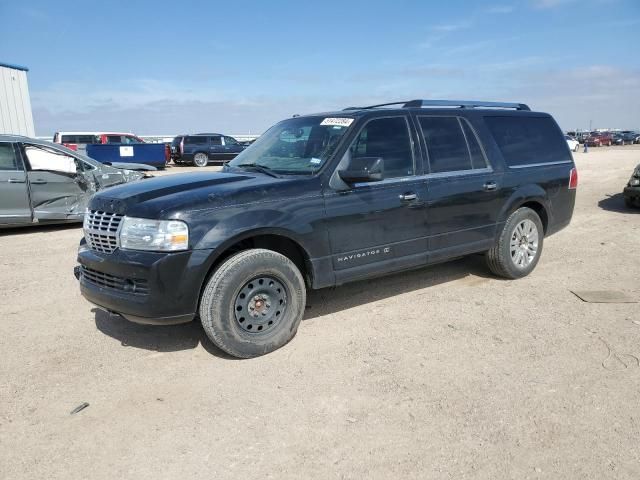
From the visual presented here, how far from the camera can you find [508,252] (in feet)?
18.1

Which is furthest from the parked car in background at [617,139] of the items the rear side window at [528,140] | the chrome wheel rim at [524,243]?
the chrome wheel rim at [524,243]

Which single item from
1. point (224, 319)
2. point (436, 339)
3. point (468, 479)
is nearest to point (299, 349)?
point (224, 319)

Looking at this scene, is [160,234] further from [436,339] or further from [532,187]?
[532,187]

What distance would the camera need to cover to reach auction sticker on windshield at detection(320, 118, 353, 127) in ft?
14.5

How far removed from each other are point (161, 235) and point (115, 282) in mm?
563

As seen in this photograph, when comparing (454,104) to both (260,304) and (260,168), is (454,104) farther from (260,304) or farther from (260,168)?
(260,304)

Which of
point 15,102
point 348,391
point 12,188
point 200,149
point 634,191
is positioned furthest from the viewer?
point 200,149

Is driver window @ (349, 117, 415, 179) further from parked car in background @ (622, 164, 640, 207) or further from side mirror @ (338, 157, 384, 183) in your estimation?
parked car in background @ (622, 164, 640, 207)

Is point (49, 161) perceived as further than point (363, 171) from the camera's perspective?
Yes

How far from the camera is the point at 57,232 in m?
8.88

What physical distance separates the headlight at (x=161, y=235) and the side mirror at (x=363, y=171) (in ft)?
4.52

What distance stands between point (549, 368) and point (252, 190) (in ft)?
8.24

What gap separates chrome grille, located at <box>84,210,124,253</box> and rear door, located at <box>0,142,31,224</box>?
5.49 metres

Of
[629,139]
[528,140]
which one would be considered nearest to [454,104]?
[528,140]
